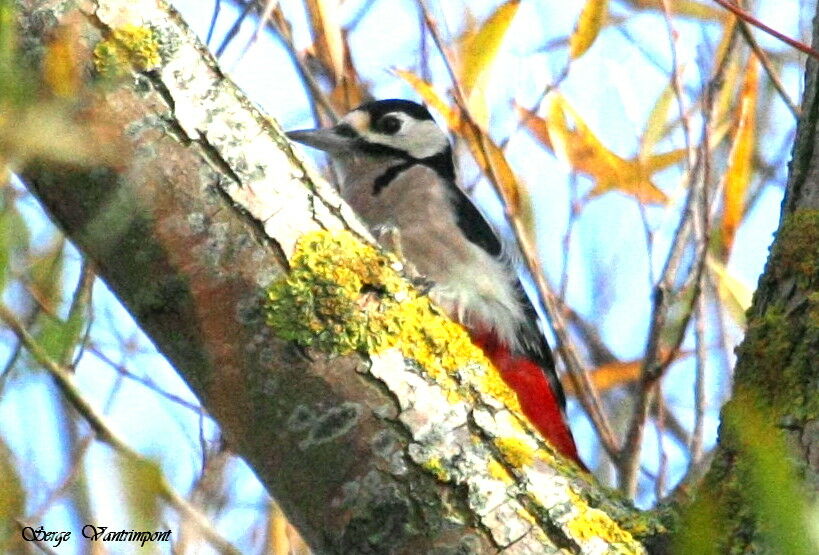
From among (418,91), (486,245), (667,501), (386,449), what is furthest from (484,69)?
(386,449)

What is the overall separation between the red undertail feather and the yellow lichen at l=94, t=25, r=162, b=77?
1652mm

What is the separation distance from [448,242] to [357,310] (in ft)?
5.32

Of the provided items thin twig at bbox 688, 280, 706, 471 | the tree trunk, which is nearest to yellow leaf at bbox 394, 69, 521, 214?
thin twig at bbox 688, 280, 706, 471

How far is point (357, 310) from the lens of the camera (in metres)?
1.93

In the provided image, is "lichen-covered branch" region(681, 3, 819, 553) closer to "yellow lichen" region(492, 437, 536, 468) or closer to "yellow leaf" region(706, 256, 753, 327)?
"yellow lichen" region(492, 437, 536, 468)

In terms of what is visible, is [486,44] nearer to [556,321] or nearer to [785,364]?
[556,321]

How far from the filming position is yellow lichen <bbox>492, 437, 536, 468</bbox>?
6.36 feet

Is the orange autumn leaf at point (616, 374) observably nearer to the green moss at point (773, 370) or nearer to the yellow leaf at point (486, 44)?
the yellow leaf at point (486, 44)

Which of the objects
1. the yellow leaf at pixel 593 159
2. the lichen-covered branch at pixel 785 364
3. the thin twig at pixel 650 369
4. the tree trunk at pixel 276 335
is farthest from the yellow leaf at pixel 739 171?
the tree trunk at pixel 276 335

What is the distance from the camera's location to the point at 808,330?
6.66 ft

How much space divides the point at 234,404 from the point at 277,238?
10.1 inches

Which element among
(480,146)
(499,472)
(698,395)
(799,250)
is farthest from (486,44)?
(499,472)

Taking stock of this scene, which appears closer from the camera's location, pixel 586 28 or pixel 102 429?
pixel 102 429

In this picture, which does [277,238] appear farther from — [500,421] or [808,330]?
[808,330]
